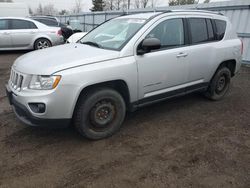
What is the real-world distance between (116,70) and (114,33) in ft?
3.19

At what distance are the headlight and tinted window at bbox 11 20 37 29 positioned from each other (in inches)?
321

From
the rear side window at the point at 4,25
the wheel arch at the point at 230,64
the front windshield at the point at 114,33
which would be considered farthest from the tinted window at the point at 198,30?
the rear side window at the point at 4,25

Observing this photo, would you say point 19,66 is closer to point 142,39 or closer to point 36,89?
point 36,89

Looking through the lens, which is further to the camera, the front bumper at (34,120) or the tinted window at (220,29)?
the tinted window at (220,29)

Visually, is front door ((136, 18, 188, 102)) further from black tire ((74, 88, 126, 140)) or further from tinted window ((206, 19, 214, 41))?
tinted window ((206, 19, 214, 41))

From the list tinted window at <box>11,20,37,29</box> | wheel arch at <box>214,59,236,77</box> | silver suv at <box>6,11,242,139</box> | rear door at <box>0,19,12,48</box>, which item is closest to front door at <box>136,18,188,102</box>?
silver suv at <box>6,11,242,139</box>

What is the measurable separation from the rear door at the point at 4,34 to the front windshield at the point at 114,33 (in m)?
6.93

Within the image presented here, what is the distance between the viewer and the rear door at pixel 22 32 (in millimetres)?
9875

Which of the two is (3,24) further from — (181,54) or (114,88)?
(181,54)

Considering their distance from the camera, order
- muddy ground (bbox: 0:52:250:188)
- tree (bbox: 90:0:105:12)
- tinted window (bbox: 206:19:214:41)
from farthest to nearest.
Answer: tree (bbox: 90:0:105:12) → tinted window (bbox: 206:19:214:41) → muddy ground (bbox: 0:52:250:188)

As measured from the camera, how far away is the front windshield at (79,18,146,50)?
3623 millimetres

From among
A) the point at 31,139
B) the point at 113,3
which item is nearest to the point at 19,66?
the point at 31,139

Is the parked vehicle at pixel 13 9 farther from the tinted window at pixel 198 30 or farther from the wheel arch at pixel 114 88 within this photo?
the wheel arch at pixel 114 88

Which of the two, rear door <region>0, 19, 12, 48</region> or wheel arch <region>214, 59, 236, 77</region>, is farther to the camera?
rear door <region>0, 19, 12, 48</region>
